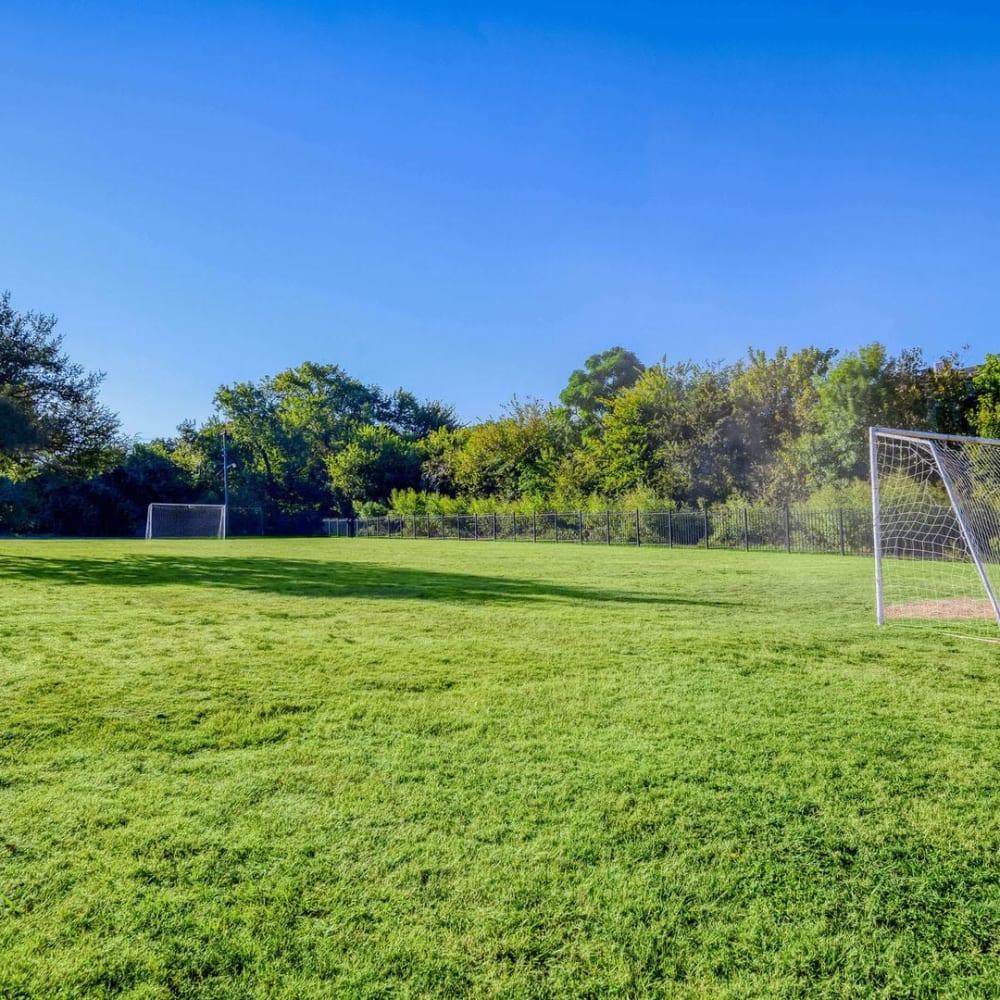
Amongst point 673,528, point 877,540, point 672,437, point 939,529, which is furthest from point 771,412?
point 877,540

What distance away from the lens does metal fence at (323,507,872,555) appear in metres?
19.5

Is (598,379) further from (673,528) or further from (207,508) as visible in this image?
(207,508)

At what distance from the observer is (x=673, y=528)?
2442cm

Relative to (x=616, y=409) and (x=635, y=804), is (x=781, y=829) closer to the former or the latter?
(x=635, y=804)

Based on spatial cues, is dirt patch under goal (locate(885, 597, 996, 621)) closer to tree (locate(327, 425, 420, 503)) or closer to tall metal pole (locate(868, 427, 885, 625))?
tall metal pole (locate(868, 427, 885, 625))

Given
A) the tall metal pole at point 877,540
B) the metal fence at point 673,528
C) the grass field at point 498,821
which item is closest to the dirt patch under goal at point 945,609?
the tall metal pole at point 877,540

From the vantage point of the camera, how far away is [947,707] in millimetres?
3918

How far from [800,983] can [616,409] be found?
31.5m

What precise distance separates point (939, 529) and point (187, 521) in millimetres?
38419

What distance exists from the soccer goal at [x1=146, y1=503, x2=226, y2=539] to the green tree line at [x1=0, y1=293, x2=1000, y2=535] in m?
2.04

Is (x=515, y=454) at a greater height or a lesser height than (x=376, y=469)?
greater

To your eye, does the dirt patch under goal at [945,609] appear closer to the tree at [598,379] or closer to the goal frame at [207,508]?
the tree at [598,379]

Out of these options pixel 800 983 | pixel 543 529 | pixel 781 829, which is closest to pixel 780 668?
pixel 781 829

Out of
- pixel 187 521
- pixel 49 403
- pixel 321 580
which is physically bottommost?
pixel 321 580
